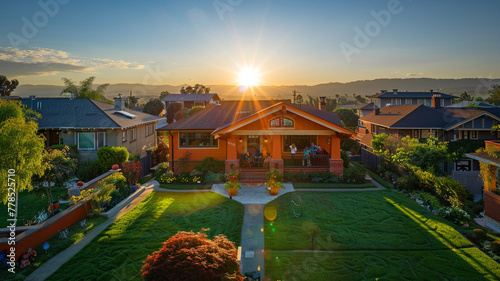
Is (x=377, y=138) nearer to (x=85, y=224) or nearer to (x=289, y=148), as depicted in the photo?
(x=289, y=148)

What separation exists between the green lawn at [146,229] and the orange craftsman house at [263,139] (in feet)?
16.1

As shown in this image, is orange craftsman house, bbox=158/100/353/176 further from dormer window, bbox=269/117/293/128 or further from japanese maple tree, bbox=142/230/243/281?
japanese maple tree, bbox=142/230/243/281

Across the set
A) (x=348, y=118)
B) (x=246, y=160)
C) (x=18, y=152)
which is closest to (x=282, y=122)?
(x=246, y=160)

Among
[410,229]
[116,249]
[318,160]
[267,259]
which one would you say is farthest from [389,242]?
[318,160]

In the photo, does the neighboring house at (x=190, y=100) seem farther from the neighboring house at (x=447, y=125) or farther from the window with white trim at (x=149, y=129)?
the neighboring house at (x=447, y=125)

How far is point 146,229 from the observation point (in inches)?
468

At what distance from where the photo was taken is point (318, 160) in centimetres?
2141

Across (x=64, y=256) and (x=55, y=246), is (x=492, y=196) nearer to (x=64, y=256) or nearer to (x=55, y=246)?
(x=64, y=256)

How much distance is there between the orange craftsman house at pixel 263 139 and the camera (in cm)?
2016

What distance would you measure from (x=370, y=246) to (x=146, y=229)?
8442 mm

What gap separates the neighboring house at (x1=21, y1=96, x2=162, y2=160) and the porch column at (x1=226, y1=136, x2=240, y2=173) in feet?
28.9

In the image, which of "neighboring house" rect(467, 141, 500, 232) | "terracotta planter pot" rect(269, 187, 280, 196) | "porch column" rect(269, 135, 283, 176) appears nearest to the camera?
"neighboring house" rect(467, 141, 500, 232)

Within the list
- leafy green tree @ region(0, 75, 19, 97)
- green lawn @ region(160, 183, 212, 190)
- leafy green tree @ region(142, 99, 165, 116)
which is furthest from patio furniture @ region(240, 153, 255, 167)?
leafy green tree @ region(0, 75, 19, 97)

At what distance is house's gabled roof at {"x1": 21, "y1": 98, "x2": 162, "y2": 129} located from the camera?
75.0 feet
